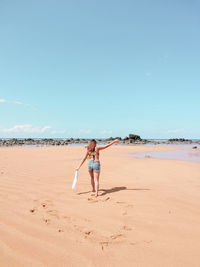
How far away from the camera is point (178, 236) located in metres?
2.90

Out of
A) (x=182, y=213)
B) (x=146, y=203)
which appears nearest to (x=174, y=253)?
(x=182, y=213)

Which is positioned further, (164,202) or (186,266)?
(164,202)

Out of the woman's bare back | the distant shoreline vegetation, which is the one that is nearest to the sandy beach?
the woman's bare back

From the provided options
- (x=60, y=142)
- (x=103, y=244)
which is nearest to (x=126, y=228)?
(x=103, y=244)

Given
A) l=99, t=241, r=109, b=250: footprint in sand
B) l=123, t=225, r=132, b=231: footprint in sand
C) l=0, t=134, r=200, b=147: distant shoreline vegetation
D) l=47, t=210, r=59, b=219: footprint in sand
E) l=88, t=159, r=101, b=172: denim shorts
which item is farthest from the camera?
l=0, t=134, r=200, b=147: distant shoreline vegetation

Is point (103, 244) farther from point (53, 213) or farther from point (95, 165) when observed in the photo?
point (95, 165)

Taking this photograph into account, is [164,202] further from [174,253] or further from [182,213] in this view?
[174,253]

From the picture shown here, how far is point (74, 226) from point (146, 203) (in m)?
2.02

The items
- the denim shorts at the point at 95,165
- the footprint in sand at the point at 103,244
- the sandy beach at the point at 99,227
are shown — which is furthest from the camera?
the denim shorts at the point at 95,165

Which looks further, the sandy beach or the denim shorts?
the denim shorts

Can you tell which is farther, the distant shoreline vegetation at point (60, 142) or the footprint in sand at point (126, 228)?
the distant shoreline vegetation at point (60, 142)

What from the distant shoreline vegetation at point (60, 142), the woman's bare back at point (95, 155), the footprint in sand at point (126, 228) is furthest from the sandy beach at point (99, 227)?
the distant shoreline vegetation at point (60, 142)

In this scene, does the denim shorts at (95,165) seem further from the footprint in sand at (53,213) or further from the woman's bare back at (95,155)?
the footprint in sand at (53,213)

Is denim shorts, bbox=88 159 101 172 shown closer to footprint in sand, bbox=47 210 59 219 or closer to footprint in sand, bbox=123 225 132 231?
footprint in sand, bbox=47 210 59 219
